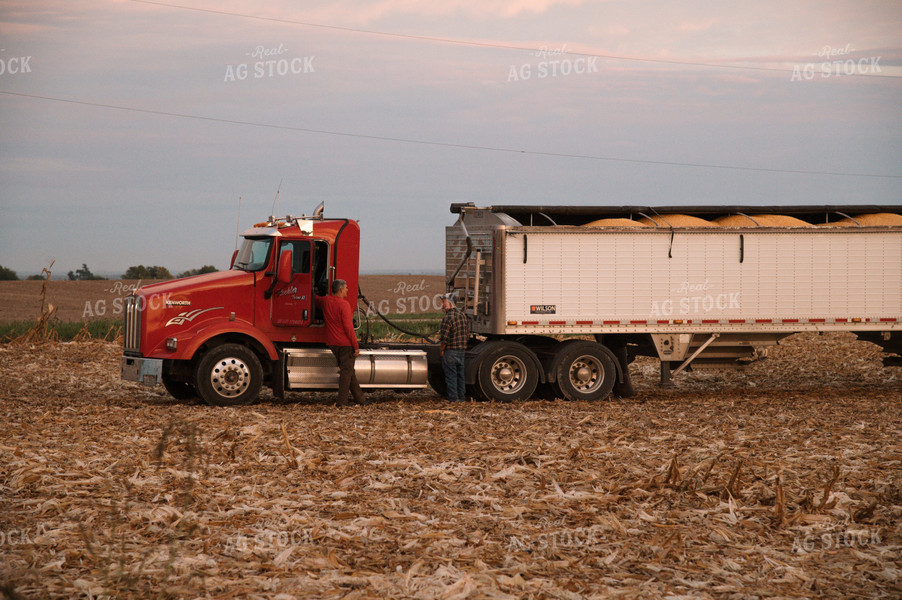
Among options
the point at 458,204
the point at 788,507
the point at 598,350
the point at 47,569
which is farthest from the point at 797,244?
the point at 47,569

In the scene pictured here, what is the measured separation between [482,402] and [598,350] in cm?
243

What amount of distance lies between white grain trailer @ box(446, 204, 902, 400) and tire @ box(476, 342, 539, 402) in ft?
0.08

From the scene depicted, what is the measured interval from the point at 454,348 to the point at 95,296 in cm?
5218

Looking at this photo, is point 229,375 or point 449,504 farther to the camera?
point 229,375

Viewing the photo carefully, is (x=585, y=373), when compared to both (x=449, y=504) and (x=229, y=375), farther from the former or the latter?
(x=449, y=504)

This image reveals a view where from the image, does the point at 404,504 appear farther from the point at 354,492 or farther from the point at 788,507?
the point at 788,507

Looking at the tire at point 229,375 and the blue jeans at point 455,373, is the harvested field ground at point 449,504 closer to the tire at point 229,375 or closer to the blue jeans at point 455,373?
the tire at point 229,375

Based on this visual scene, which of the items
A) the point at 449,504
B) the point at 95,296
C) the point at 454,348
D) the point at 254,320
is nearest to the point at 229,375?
the point at 254,320

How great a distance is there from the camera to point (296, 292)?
15.8 m

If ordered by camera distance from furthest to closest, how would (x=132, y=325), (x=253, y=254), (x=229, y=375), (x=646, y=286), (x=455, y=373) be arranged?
(x=646, y=286) < (x=455, y=373) < (x=253, y=254) < (x=132, y=325) < (x=229, y=375)

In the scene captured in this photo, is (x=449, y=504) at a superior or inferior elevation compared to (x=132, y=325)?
inferior

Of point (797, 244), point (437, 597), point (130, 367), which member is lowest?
point (437, 597)

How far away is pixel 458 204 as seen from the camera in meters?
17.6

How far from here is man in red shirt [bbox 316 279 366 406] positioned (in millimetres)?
15219
